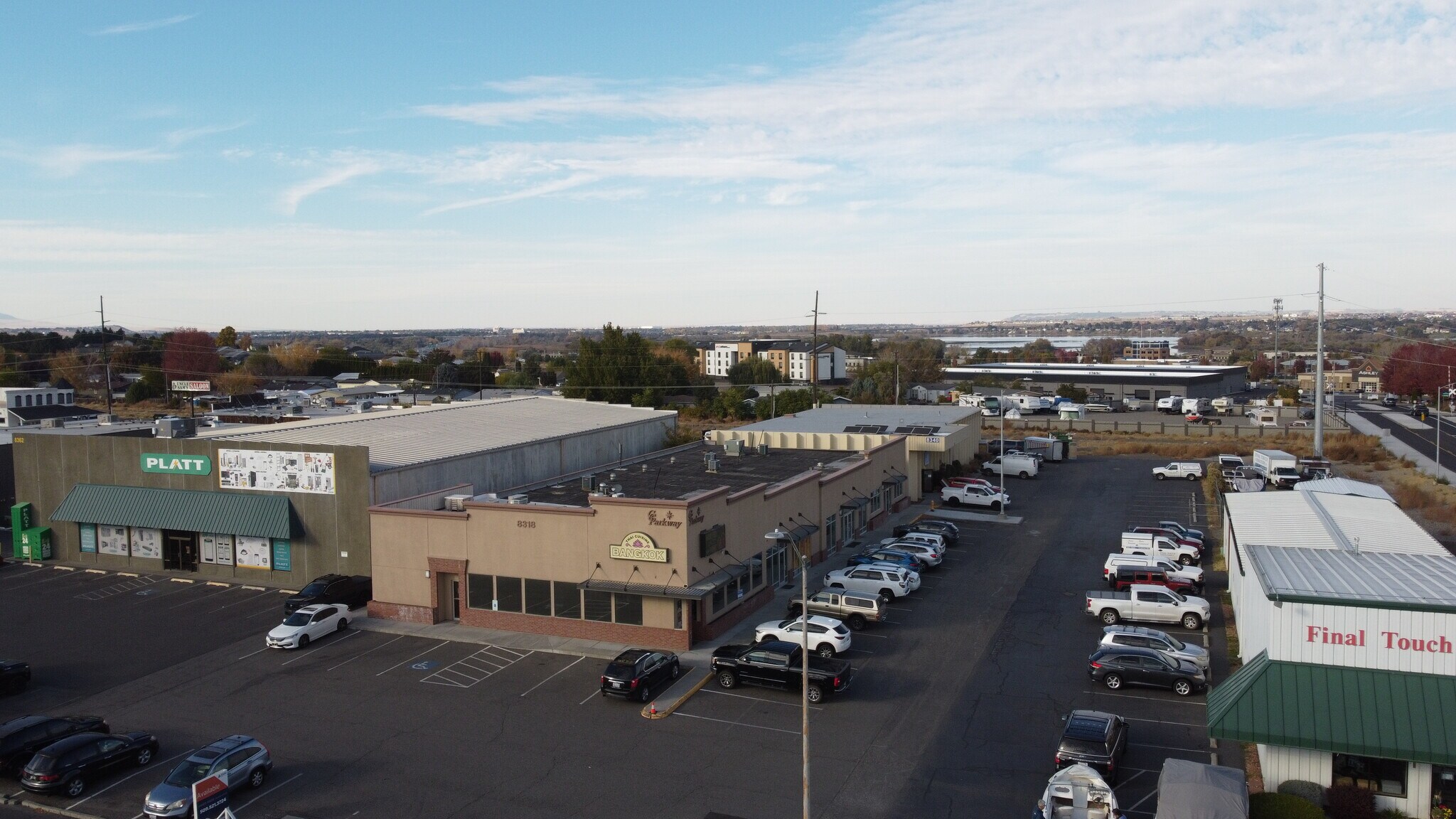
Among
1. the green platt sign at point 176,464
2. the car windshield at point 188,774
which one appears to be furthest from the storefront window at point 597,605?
the green platt sign at point 176,464

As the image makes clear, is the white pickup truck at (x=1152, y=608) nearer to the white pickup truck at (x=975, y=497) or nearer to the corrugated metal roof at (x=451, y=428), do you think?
the white pickup truck at (x=975, y=497)

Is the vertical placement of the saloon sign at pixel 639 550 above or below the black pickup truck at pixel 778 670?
above

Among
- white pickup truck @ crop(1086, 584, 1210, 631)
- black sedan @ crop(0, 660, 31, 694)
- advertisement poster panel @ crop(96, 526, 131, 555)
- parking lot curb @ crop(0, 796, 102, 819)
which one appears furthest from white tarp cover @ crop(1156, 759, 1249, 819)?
advertisement poster panel @ crop(96, 526, 131, 555)

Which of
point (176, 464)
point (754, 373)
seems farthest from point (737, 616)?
point (754, 373)

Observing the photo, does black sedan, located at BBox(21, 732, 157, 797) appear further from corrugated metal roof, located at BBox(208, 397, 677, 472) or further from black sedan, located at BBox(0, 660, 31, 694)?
corrugated metal roof, located at BBox(208, 397, 677, 472)

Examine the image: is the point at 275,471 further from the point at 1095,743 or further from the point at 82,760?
the point at 1095,743

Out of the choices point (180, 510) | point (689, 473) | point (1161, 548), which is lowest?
point (1161, 548)

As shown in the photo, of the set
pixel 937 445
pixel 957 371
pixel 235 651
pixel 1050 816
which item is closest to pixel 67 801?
pixel 235 651
